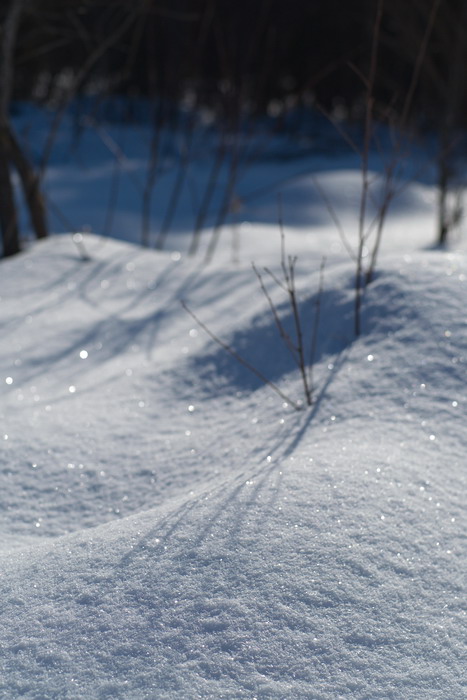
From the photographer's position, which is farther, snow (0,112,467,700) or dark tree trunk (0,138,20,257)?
dark tree trunk (0,138,20,257)

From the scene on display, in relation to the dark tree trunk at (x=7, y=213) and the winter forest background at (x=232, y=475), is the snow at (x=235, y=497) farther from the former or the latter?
the dark tree trunk at (x=7, y=213)

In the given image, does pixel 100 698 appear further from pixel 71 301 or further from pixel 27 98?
pixel 27 98

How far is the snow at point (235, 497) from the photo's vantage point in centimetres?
99

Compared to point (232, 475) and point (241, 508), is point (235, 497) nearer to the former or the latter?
point (241, 508)

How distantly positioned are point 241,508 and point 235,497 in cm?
5

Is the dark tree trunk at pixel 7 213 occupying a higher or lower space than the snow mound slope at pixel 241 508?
higher

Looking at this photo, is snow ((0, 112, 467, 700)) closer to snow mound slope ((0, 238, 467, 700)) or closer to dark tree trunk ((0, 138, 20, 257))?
snow mound slope ((0, 238, 467, 700))

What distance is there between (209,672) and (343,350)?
45.2 inches

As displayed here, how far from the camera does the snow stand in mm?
988

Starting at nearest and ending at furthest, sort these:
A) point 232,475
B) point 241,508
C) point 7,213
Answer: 1. point 241,508
2. point 232,475
3. point 7,213

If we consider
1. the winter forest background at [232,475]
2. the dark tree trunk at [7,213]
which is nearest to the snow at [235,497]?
the winter forest background at [232,475]

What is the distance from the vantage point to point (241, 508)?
4.22ft

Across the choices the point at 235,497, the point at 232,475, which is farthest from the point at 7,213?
the point at 235,497

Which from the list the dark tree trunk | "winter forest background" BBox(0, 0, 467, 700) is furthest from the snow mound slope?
the dark tree trunk
